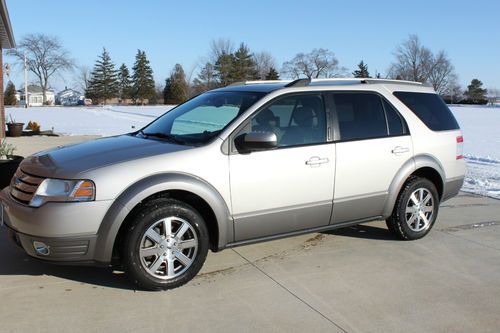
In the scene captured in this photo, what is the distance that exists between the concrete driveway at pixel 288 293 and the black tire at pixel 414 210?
0.51 ft

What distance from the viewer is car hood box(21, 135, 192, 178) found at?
379 cm

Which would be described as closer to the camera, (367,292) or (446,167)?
(367,292)

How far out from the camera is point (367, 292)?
13.2 ft

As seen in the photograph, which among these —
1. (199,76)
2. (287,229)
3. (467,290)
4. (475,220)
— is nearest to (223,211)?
(287,229)

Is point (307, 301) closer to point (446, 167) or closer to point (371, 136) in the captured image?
point (371, 136)

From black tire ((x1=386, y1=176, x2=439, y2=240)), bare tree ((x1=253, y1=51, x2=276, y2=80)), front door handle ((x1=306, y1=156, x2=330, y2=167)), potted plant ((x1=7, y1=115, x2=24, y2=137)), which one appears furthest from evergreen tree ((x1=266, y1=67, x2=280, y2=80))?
front door handle ((x1=306, y1=156, x2=330, y2=167))

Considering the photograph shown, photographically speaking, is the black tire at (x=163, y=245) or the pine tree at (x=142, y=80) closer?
the black tire at (x=163, y=245)

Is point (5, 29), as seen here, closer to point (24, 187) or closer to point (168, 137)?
A: point (168, 137)

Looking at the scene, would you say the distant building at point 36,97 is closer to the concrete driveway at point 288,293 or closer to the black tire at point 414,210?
the concrete driveway at point 288,293

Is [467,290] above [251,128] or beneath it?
beneath

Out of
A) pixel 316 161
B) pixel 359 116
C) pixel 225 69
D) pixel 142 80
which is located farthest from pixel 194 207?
pixel 142 80

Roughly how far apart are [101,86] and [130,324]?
8971 centimetres

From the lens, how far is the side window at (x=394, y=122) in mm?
5159

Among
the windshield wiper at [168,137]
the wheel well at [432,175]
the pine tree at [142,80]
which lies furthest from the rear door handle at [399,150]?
the pine tree at [142,80]
